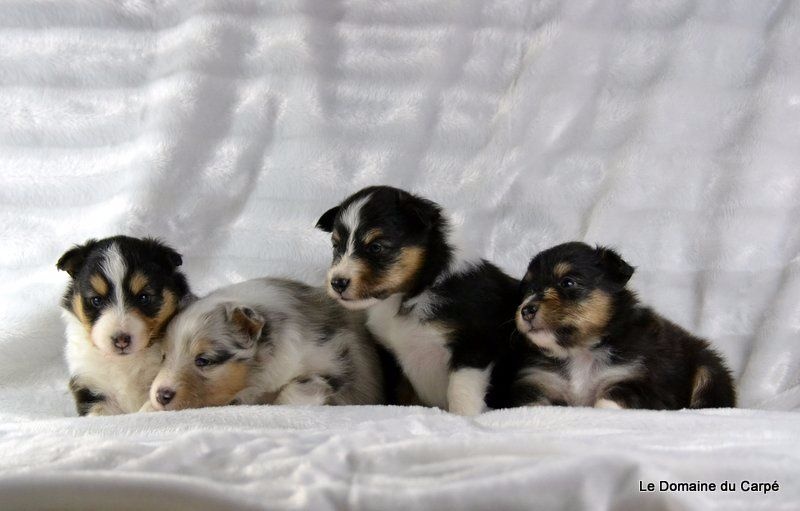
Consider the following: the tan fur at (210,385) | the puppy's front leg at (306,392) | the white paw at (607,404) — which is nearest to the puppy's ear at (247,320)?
the tan fur at (210,385)

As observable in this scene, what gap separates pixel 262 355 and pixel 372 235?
0.68 metres

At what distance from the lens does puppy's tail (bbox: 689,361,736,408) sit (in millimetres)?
3652

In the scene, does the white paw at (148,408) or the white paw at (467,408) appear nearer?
the white paw at (148,408)

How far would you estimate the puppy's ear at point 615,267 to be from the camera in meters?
3.60

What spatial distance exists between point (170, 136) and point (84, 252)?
100 centimetres

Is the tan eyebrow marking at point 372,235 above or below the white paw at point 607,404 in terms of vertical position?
above

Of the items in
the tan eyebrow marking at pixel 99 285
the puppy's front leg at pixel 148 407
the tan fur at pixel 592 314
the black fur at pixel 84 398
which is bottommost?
the black fur at pixel 84 398

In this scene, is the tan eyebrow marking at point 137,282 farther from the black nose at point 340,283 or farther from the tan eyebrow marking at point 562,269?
the tan eyebrow marking at point 562,269

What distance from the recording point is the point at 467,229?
4.61m

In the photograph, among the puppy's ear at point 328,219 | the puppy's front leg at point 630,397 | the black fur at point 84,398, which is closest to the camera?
the puppy's front leg at point 630,397

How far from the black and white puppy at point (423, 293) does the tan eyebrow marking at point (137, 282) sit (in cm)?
77

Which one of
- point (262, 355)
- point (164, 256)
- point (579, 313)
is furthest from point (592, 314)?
point (164, 256)

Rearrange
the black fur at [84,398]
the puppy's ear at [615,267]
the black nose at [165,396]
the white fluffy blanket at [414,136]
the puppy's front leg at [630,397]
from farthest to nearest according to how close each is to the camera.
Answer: the white fluffy blanket at [414,136] < the black fur at [84,398] < the puppy's ear at [615,267] < the puppy's front leg at [630,397] < the black nose at [165,396]

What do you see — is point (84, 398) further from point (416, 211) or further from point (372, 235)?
point (416, 211)
